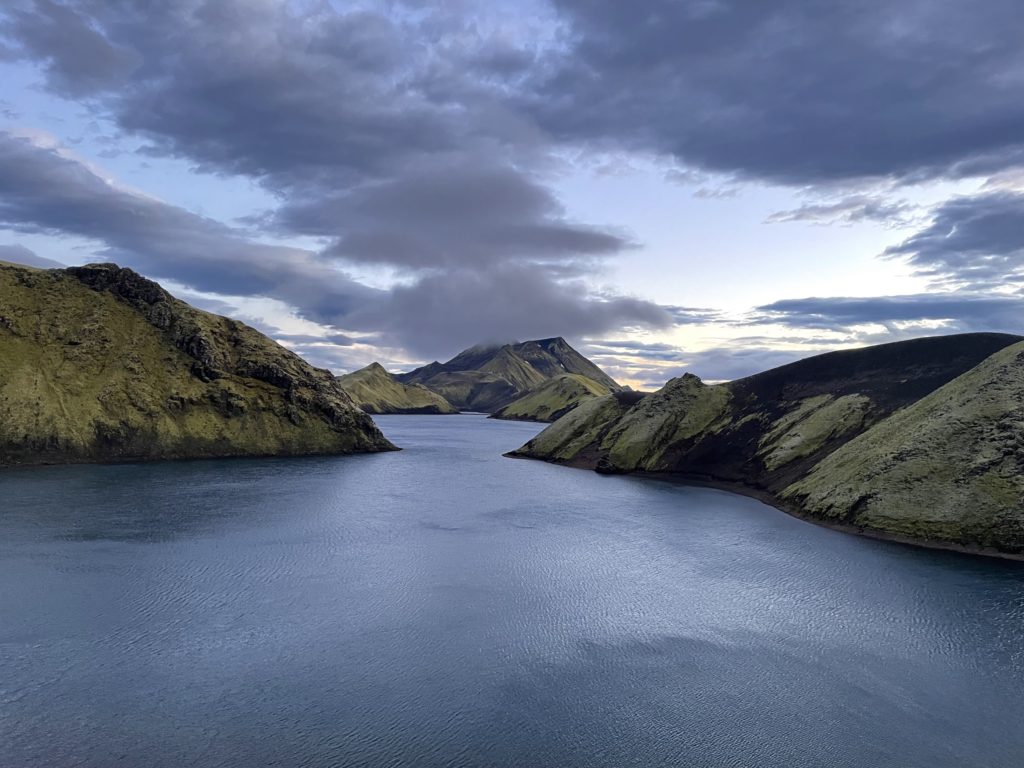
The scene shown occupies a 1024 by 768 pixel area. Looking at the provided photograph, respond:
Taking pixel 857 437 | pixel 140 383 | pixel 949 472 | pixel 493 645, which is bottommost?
pixel 493 645

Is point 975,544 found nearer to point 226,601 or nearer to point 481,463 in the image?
point 226,601

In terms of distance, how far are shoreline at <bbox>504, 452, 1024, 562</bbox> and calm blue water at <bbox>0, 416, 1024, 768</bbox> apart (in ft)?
7.13

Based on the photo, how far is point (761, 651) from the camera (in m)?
38.4

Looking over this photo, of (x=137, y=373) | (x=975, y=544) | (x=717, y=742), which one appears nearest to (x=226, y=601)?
(x=717, y=742)

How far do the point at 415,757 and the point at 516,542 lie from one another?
4357cm

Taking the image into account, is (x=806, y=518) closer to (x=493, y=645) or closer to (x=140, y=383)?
(x=493, y=645)

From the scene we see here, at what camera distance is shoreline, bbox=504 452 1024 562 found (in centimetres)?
5903

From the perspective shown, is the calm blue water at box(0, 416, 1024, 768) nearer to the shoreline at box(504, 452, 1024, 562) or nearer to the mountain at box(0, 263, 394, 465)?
the shoreline at box(504, 452, 1024, 562)

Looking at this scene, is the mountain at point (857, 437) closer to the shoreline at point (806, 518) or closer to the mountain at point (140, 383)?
the shoreline at point (806, 518)

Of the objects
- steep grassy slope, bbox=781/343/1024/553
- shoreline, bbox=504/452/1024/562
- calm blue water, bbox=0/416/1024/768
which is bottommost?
calm blue water, bbox=0/416/1024/768

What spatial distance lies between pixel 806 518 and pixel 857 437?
19540 millimetres

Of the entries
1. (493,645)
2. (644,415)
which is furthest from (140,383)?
(493,645)

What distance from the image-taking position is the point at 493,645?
3875cm

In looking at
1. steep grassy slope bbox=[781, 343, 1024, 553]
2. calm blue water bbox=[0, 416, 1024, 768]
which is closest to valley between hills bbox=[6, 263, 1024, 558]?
steep grassy slope bbox=[781, 343, 1024, 553]
